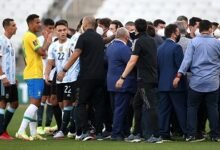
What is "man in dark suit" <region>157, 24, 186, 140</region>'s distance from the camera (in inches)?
586

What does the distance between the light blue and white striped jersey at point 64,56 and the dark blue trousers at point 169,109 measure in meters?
1.60

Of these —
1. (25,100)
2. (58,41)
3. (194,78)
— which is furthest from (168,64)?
(25,100)

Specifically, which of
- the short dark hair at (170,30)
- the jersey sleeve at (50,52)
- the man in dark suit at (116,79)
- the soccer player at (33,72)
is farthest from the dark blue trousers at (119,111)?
the jersey sleeve at (50,52)

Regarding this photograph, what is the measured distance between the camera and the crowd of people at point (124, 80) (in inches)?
566

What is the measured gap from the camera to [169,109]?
15.1 metres

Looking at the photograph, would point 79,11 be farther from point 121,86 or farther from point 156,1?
point 121,86

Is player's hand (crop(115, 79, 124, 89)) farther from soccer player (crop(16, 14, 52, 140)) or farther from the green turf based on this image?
soccer player (crop(16, 14, 52, 140))

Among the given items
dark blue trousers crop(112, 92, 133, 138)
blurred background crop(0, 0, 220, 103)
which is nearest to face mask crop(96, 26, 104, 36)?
dark blue trousers crop(112, 92, 133, 138)

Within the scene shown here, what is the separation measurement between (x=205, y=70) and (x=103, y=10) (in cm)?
1946

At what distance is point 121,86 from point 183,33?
184 cm

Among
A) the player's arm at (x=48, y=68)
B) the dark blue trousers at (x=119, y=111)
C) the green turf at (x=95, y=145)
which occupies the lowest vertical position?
the green turf at (x=95, y=145)

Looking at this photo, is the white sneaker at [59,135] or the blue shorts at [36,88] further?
the white sneaker at [59,135]

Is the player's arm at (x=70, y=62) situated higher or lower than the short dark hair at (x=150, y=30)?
lower

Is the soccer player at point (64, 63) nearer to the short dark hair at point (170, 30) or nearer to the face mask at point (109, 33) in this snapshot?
the face mask at point (109, 33)
